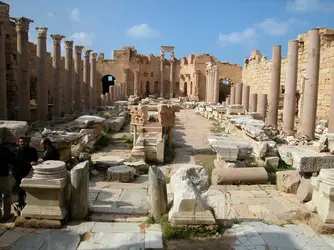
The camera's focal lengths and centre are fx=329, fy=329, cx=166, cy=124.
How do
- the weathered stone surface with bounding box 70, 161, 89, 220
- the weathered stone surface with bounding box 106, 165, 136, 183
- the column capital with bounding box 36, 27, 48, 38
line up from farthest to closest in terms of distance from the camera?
the column capital with bounding box 36, 27, 48, 38 → the weathered stone surface with bounding box 106, 165, 136, 183 → the weathered stone surface with bounding box 70, 161, 89, 220

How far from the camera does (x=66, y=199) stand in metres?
5.27

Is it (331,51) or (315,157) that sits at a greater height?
(331,51)

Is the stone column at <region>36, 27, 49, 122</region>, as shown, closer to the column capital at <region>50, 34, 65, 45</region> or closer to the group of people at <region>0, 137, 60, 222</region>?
the column capital at <region>50, 34, 65, 45</region>

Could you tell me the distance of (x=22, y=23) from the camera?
507 inches

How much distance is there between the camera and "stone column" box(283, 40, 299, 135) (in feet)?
43.7

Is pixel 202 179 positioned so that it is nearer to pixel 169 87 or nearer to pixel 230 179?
pixel 230 179

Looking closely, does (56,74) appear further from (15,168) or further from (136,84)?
(136,84)

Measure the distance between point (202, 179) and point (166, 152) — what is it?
A: 5899mm

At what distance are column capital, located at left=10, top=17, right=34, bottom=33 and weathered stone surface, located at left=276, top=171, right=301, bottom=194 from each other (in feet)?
36.1

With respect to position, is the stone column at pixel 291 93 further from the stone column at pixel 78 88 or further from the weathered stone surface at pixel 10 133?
the stone column at pixel 78 88

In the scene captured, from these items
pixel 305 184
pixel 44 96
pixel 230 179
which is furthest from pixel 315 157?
pixel 44 96

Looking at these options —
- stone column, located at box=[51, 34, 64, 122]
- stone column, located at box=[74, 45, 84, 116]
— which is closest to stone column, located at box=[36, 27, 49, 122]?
stone column, located at box=[51, 34, 64, 122]

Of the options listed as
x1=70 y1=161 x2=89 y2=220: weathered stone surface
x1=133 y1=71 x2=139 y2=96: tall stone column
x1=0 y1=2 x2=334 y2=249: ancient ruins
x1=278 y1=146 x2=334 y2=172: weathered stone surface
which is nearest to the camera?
x1=0 y1=2 x2=334 y2=249: ancient ruins

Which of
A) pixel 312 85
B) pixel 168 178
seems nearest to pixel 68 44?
pixel 168 178
